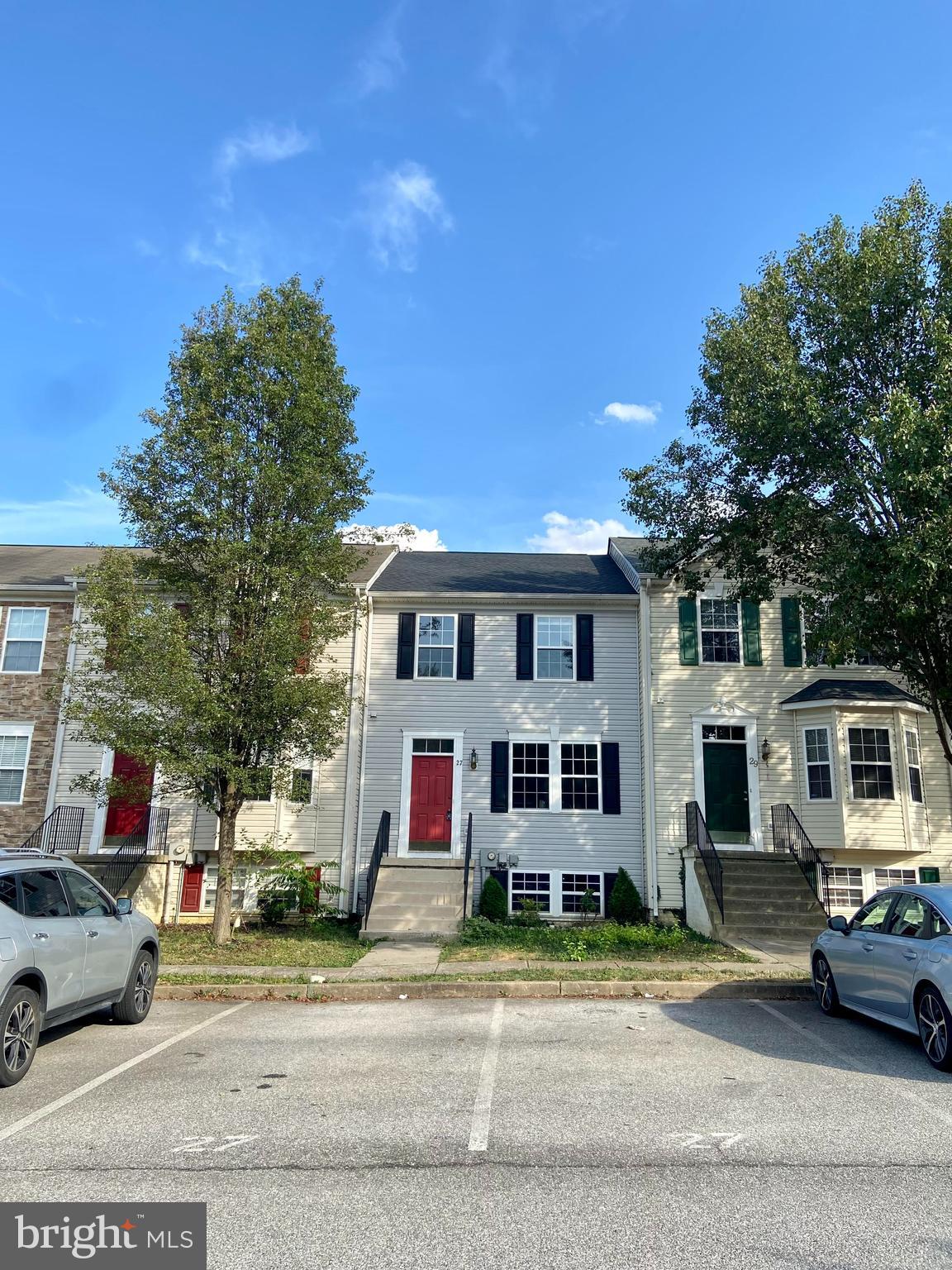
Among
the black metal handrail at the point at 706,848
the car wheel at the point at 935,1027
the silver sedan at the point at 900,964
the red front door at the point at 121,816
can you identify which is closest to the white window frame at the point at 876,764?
the black metal handrail at the point at 706,848

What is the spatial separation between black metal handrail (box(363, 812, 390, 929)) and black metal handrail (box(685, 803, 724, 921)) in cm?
579

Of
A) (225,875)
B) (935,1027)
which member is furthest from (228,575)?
(935,1027)

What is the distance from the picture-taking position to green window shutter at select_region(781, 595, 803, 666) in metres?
17.5

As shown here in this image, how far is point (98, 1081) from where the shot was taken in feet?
20.5

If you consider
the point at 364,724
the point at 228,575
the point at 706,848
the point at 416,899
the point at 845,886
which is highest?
the point at 228,575

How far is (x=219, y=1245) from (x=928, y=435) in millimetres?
11192

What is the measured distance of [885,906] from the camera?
783cm

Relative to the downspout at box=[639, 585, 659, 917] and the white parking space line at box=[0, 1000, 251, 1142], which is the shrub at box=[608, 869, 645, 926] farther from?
the white parking space line at box=[0, 1000, 251, 1142]

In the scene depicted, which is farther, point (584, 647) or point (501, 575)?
point (501, 575)

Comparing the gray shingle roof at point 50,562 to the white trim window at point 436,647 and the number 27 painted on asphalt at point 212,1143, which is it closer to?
the white trim window at point 436,647

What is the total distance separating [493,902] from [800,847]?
5942mm

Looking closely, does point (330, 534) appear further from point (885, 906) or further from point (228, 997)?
point (885, 906)

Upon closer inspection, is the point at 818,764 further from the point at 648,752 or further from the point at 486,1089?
the point at 486,1089

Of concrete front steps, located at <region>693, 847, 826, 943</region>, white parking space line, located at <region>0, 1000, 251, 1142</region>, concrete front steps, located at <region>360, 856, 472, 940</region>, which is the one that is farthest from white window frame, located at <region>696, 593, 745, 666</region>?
white parking space line, located at <region>0, 1000, 251, 1142</region>
